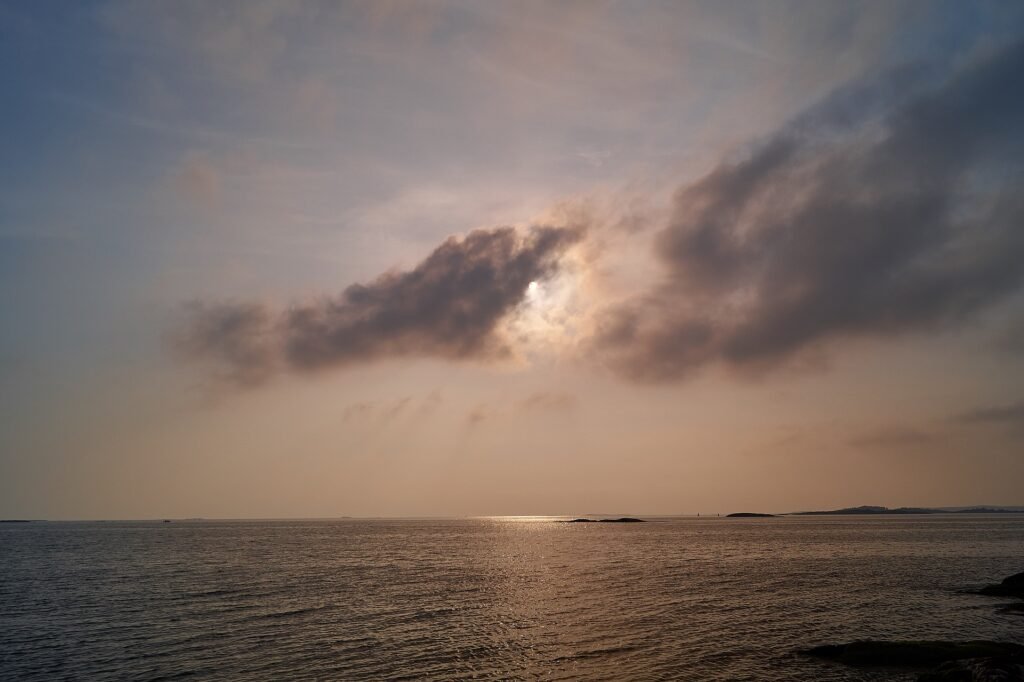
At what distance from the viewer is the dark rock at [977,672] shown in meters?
29.7

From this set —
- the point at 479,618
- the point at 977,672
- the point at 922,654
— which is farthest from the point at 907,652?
the point at 479,618

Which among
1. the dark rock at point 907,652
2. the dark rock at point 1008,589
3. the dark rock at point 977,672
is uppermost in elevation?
the dark rock at point 977,672

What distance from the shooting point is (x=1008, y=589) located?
65.6 m

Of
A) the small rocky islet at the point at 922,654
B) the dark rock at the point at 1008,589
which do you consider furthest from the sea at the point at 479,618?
the dark rock at the point at 1008,589

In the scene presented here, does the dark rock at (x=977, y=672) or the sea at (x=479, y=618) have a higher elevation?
the dark rock at (x=977, y=672)

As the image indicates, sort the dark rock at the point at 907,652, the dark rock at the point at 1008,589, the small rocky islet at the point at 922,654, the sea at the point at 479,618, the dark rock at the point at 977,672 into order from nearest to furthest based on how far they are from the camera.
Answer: the dark rock at the point at 977,672 < the small rocky islet at the point at 922,654 < the dark rock at the point at 907,652 < the sea at the point at 479,618 < the dark rock at the point at 1008,589

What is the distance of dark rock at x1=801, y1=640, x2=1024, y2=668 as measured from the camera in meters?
38.2

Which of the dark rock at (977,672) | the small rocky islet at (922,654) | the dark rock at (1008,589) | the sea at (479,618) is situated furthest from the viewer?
the dark rock at (1008,589)

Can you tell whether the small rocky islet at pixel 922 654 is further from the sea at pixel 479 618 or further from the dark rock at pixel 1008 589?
the dark rock at pixel 1008 589

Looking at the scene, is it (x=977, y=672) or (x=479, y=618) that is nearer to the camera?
(x=977, y=672)

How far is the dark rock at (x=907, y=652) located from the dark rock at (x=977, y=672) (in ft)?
16.4

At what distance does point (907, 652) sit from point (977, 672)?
982 centimetres

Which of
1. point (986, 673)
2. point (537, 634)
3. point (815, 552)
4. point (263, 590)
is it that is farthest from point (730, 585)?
point (815, 552)

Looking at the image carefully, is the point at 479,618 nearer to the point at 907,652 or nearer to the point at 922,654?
the point at 907,652
